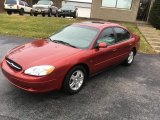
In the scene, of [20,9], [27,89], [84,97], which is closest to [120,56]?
[84,97]

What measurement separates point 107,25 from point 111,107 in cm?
266

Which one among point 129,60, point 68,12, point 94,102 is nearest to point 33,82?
point 94,102

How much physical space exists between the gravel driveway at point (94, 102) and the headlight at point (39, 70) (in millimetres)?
675

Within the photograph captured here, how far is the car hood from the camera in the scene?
15.3ft

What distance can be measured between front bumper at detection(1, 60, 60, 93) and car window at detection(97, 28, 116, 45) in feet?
6.25

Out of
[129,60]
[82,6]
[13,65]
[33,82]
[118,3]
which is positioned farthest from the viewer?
[82,6]

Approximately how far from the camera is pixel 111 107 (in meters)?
4.75

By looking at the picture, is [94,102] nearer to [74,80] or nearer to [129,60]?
[74,80]

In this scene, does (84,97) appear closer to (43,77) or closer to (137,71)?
(43,77)

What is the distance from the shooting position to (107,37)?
20.4ft

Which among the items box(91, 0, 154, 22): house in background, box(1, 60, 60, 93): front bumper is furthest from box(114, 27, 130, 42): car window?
box(91, 0, 154, 22): house in background

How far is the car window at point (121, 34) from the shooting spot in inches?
264

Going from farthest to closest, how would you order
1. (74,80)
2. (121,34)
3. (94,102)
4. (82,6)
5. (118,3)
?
1. (82,6)
2. (118,3)
3. (121,34)
4. (74,80)
5. (94,102)

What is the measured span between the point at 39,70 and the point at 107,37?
8.24ft
